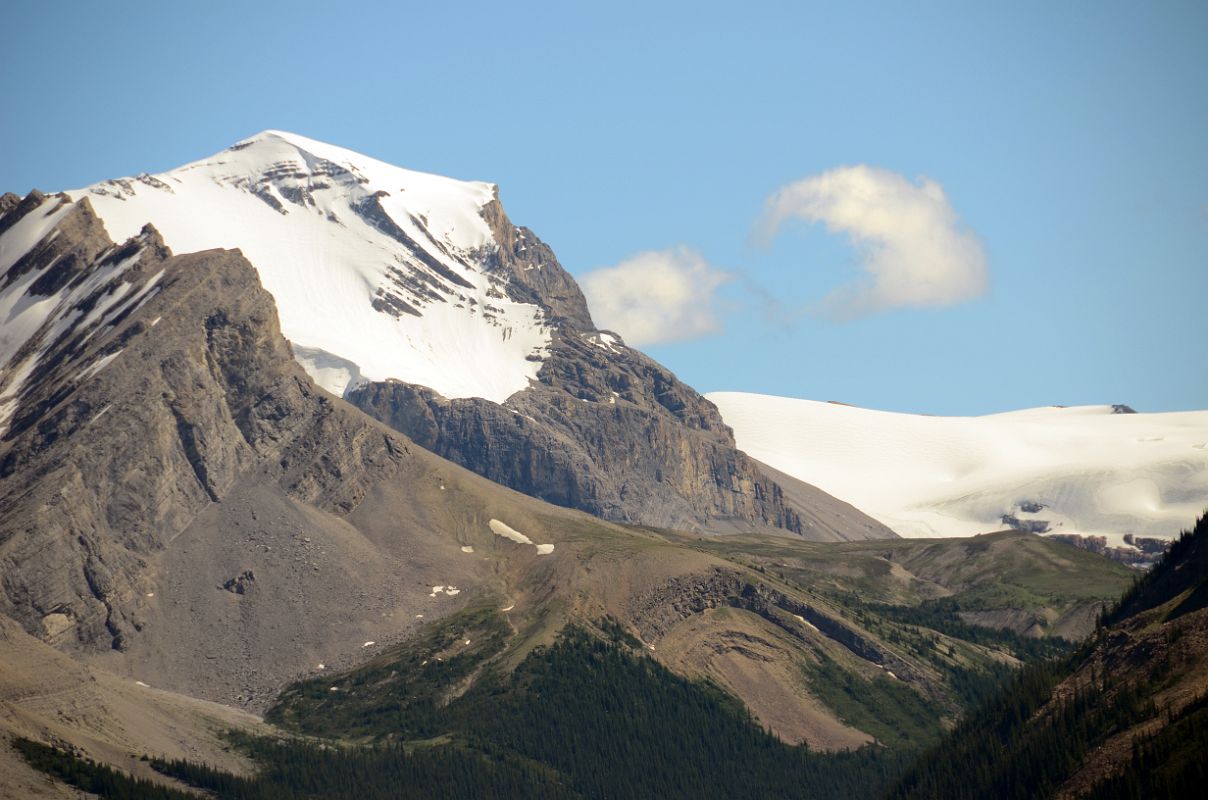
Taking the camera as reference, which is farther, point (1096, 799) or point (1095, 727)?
point (1095, 727)

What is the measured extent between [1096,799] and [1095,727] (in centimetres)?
1964

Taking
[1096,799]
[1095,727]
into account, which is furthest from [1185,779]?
[1095,727]

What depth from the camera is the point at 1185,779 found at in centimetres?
16925

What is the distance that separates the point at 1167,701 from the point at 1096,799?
1449 cm

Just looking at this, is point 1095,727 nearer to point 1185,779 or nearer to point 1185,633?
point 1185,633

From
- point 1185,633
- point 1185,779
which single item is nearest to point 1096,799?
point 1185,779

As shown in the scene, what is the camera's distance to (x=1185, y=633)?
19612 centimetres

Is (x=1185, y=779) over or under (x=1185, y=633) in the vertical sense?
under

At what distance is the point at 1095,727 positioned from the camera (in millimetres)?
198250

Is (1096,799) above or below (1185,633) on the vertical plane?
below

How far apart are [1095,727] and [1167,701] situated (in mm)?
12141

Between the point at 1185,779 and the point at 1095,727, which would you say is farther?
the point at 1095,727

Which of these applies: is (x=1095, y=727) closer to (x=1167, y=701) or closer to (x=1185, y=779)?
(x=1167, y=701)

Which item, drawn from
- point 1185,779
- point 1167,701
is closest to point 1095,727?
point 1167,701
